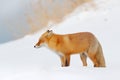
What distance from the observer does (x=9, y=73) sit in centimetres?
457

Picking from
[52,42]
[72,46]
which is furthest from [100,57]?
[52,42]

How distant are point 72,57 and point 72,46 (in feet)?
3.45

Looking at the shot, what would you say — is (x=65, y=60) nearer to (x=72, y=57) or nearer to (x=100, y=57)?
(x=100, y=57)

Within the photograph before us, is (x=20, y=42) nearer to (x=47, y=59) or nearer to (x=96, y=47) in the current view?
(x=47, y=59)

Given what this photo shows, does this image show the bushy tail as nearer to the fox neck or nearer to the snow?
the snow

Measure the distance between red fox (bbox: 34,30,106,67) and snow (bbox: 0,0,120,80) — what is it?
0.12m

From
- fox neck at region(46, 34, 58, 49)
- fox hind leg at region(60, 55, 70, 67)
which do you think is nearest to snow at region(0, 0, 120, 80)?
fox hind leg at region(60, 55, 70, 67)

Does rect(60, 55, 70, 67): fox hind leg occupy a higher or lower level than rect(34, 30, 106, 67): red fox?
lower

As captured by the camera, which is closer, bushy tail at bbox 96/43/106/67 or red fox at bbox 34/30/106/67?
red fox at bbox 34/30/106/67

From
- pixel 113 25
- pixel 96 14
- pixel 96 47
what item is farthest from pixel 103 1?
pixel 96 47

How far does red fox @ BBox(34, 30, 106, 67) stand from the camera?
14.5ft

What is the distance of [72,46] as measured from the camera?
4434mm

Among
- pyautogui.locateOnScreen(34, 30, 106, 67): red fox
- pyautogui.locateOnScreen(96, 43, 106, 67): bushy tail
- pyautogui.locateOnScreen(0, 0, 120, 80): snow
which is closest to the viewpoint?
pyautogui.locateOnScreen(0, 0, 120, 80): snow

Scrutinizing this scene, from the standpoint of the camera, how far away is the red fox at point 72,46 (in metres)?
4.43
